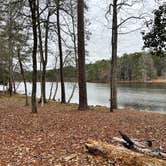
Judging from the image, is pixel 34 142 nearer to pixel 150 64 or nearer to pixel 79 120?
pixel 79 120

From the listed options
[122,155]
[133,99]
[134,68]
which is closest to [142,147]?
[122,155]

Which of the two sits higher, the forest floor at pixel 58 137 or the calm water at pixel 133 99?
the forest floor at pixel 58 137

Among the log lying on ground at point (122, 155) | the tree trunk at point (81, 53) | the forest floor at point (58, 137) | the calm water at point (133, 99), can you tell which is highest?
the tree trunk at point (81, 53)

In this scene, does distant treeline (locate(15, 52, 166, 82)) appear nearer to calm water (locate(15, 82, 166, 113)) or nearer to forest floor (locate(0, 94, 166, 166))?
calm water (locate(15, 82, 166, 113))

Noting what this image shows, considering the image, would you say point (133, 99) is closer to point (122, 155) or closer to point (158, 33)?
point (158, 33)

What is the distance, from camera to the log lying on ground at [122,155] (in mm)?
6152

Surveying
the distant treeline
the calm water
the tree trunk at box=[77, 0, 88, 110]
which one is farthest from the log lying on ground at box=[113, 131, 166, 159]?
the distant treeline

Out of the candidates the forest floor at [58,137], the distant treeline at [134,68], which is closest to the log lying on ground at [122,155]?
the forest floor at [58,137]

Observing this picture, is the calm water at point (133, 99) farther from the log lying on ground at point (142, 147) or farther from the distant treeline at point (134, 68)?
the distant treeline at point (134, 68)

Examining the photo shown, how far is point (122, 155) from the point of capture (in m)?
6.62

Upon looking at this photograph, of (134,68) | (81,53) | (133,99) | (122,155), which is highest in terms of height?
(134,68)

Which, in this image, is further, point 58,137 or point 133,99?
point 133,99

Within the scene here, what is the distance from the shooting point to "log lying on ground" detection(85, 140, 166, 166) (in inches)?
242

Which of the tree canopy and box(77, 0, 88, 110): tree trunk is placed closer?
the tree canopy
